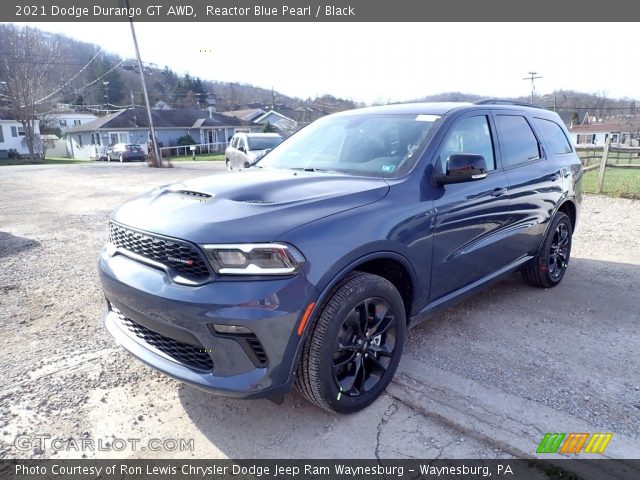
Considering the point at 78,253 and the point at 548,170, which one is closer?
the point at 548,170

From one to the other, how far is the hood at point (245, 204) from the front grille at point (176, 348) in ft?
1.92

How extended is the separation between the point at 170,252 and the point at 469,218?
2143 mm

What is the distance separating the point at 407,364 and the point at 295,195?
4.98ft

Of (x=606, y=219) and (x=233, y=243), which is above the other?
(x=233, y=243)

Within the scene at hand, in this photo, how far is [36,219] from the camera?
8.80m

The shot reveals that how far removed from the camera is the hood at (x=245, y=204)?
2.27 meters

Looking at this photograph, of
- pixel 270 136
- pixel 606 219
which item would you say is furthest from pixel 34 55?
pixel 606 219

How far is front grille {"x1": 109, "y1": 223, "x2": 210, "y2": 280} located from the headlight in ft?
0.25

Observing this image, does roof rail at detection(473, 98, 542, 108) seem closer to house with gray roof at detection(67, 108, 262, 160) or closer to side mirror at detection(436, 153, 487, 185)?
side mirror at detection(436, 153, 487, 185)

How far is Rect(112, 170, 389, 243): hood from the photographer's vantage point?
7.45 ft

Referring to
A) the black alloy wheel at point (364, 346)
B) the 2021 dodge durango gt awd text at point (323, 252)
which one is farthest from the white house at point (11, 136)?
the black alloy wheel at point (364, 346)

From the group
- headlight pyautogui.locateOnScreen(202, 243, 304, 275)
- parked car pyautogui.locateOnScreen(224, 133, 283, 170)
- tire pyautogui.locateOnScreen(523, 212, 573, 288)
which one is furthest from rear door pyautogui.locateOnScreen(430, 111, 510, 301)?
parked car pyautogui.locateOnScreen(224, 133, 283, 170)

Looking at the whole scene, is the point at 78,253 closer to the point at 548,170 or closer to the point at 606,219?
the point at 548,170

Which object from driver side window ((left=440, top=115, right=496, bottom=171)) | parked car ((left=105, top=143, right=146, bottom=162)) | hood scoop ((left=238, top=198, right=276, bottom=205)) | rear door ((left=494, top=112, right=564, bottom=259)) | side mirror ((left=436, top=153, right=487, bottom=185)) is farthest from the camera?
parked car ((left=105, top=143, right=146, bottom=162))
